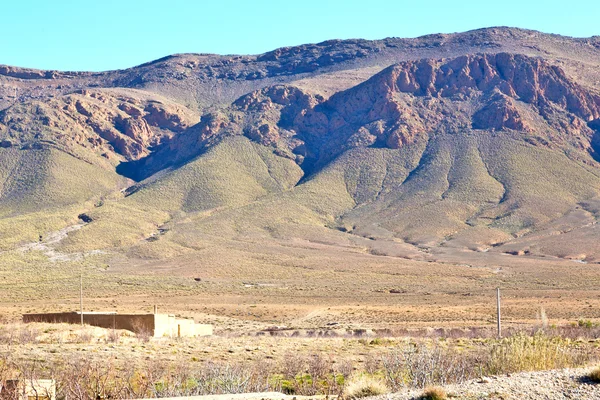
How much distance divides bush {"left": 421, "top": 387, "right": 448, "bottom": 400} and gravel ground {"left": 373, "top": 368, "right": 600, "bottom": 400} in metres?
0.17

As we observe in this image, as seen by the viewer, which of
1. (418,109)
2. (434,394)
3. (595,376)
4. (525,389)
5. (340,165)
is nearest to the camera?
(434,394)

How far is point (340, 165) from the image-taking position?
140875 mm

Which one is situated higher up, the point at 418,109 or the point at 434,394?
the point at 418,109

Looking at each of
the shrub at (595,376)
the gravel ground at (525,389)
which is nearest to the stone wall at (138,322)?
the gravel ground at (525,389)

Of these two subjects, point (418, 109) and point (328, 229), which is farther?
point (418, 109)

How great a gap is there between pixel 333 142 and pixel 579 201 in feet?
163

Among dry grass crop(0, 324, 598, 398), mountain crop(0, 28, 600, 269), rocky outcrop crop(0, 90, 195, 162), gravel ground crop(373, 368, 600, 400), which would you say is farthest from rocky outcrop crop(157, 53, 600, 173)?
gravel ground crop(373, 368, 600, 400)

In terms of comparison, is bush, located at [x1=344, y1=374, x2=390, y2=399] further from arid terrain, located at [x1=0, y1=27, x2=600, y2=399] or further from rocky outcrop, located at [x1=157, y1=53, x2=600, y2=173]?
rocky outcrop, located at [x1=157, y1=53, x2=600, y2=173]

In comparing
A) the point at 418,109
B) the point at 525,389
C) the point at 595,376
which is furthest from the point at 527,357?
the point at 418,109

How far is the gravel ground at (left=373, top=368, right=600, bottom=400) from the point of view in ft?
41.4

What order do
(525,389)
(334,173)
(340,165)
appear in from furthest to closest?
1. (340,165)
2. (334,173)
3. (525,389)

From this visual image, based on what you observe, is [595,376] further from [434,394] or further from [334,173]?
[334,173]

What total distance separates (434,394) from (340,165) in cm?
12893

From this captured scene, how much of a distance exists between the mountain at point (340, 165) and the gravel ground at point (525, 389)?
76156mm
